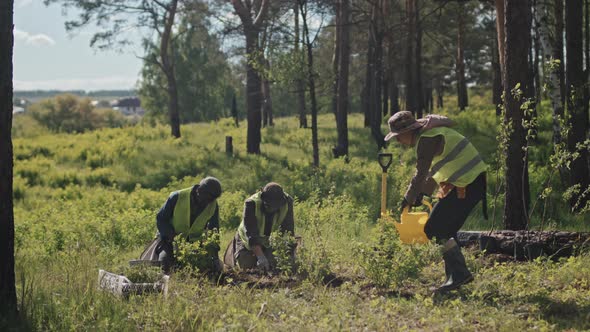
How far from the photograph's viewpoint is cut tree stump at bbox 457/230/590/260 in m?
7.35

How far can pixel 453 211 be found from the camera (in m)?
6.34

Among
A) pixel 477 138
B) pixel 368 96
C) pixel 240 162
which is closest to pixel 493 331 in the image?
pixel 477 138

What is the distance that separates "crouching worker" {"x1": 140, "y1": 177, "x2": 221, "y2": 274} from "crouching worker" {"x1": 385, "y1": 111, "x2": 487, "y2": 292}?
2679 mm

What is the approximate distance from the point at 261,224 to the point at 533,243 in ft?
10.6

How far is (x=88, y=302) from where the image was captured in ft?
19.2

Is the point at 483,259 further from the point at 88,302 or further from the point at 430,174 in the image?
the point at 88,302

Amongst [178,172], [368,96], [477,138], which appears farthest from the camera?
[368,96]

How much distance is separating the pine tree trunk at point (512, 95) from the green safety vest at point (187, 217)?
12.8ft

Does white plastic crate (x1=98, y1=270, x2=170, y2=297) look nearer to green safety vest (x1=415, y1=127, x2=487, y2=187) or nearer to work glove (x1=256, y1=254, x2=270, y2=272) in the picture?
work glove (x1=256, y1=254, x2=270, y2=272)

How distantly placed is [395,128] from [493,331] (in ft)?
7.39

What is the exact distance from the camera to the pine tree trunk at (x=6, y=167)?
5.61 meters

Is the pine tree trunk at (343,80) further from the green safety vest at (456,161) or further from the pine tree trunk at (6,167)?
the pine tree trunk at (6,167)

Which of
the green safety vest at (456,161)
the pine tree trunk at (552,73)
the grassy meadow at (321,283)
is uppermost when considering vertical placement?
Answer: the pine tree trunk at (552,73)

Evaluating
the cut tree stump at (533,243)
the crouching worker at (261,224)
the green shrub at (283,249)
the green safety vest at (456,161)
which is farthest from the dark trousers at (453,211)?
the crouching worker at (261,224)
